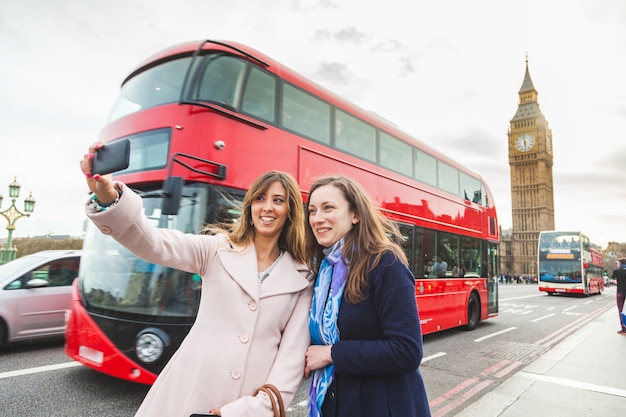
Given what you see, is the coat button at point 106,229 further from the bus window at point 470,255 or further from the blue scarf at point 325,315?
the bus window at point 470,255

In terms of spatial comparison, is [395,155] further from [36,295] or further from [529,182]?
[529,182]

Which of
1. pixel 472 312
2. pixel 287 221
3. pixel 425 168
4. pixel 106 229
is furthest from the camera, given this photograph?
pixel 472 312

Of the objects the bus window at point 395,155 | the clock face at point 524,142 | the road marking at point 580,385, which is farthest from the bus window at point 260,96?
the clock face at point 524,142

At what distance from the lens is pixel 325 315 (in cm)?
161

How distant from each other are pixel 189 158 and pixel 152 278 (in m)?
1.28

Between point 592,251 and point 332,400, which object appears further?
point 592,251

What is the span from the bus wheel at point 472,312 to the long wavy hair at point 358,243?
8.32 meters

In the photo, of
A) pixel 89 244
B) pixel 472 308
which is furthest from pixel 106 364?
pixel 472 308

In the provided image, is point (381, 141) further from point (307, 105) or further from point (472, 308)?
point (472, 308)

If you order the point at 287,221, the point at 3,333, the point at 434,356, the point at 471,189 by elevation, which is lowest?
the point at 434,356

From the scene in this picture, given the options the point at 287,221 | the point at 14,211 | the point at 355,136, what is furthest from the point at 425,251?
the point at 14,211

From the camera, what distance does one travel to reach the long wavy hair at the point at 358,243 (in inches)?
61.4

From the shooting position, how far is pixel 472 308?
9461 millimetres

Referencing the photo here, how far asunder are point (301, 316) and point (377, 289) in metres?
0.36
